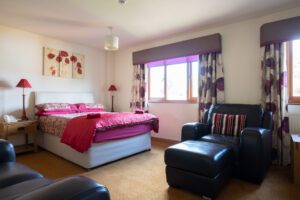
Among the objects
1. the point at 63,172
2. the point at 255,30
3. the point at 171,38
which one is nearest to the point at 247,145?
the point at 255,30

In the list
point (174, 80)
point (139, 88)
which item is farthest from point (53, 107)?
point (174, 80)

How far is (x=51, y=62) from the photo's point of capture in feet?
13.4

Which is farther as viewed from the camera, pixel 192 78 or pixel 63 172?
pixel 192 78

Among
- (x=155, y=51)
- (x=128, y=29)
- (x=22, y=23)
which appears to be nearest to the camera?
(x=22, y=23)

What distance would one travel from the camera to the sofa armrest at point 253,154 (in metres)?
2.09

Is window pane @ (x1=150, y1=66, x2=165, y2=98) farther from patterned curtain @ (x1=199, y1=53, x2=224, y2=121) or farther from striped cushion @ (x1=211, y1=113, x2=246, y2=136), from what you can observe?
striped cushion @ (x1=211, y1=113, x2=246, y2=136)

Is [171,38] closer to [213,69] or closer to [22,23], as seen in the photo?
[213,69]

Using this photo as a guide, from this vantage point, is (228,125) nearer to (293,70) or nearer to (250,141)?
(250,141)

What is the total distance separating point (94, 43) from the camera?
4.52m

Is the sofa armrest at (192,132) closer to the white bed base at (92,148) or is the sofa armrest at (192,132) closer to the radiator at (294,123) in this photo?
the white bed base at (92,148)

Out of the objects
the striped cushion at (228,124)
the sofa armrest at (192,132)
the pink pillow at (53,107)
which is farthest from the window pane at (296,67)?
the pink pillow at (53,107)

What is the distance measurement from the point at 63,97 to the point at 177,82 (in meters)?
2.69

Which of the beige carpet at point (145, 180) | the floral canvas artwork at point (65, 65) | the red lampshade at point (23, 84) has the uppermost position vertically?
the floral canvas artwork at point (65, 65)

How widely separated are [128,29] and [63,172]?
9.09ft
